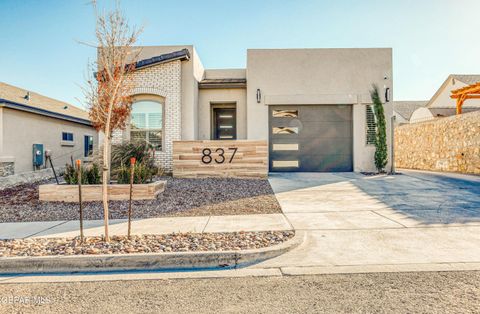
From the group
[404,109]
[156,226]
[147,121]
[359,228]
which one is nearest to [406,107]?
[404,109]

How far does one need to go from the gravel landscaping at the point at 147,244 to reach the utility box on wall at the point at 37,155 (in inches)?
332

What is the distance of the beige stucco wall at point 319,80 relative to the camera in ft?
40.8

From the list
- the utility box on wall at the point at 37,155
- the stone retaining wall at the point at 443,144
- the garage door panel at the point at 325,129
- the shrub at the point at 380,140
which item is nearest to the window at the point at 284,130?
the garage door panel at the point at 325,129

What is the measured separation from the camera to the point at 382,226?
5.06 m

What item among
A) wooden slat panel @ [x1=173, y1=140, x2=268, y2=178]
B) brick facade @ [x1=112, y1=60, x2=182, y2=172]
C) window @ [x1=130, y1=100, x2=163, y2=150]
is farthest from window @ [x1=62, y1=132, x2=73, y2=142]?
wooden slat panel @ [x1=173, y1=140, x2=268, y2=178]

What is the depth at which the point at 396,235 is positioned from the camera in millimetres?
4578

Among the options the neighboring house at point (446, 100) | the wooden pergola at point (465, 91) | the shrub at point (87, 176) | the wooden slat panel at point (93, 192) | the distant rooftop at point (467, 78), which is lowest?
the wooden slat panel at point (93, 192)

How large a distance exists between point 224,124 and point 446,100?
26174 millimetres

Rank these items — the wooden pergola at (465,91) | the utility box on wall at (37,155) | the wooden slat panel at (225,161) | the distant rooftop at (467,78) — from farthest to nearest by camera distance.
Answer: the distant rooftop at (467,78)
the wooden pergola at (465,91)
the utility box on wall at (37,155)
the wooden slat panel at (225,161)

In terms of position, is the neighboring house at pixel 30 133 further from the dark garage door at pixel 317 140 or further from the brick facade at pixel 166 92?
the dark garage door at pixel 317 140

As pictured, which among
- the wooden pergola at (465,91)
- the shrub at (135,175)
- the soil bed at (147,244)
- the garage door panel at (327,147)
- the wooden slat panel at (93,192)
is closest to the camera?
the soil bed at (147,244)

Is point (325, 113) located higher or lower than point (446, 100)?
lower

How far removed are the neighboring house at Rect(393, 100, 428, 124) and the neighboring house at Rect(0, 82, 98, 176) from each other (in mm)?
29482

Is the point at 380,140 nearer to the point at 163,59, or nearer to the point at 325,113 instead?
the point at 325,113
